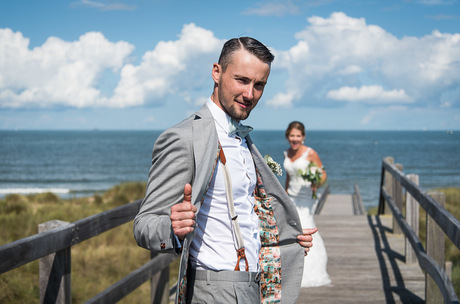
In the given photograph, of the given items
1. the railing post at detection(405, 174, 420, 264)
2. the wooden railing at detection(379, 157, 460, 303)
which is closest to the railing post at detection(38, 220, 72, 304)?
the wooden railing at detection(379, 157, 460, 303)

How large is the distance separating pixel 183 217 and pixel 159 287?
3.44 metres

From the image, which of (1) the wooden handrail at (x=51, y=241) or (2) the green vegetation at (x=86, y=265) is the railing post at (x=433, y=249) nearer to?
(1) the wooden handrail at (x=51, y=241)

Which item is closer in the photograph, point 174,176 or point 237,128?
point 174,176

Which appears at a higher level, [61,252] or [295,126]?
[295,126]

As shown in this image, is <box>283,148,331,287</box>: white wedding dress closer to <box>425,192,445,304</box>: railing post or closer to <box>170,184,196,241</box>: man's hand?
<box>425,192,445,304</box>: railing post

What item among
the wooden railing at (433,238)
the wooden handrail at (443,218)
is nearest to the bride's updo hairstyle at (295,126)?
the wooden railing at (433,238)

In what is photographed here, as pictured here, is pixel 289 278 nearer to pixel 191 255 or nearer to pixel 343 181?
pixel 191 255

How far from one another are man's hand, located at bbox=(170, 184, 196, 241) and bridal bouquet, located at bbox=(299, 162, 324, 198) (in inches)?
225

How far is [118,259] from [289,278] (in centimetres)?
748

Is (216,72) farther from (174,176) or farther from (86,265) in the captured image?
(86,265)

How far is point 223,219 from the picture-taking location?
2.01 metres

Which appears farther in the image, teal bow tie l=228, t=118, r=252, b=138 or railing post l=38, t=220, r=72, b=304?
railing post l=38, t=220, r=72, b=304

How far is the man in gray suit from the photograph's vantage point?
1.83 metres

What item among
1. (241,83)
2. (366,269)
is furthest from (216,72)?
(366,269)
